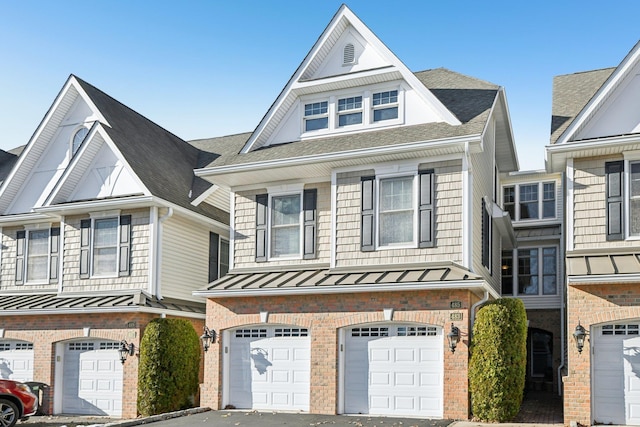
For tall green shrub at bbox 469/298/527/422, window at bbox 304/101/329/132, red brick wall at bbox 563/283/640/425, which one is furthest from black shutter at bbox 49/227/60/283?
red brick wall at bbox 563/283/640/425

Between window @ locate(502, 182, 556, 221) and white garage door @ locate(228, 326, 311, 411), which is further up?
window @ locate(502, 182, 556, 221)

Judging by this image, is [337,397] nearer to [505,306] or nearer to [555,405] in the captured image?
[505,306]

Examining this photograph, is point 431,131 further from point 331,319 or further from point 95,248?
point 95,248

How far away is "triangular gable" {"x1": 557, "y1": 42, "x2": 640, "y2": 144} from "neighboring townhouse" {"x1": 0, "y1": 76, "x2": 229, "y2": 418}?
465 inches

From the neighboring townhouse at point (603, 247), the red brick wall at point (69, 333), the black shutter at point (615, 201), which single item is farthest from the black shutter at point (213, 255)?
the black shutter at point (615, 201)

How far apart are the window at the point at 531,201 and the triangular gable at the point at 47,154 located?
15513 mm

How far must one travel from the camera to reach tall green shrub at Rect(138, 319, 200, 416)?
18984 millimetres

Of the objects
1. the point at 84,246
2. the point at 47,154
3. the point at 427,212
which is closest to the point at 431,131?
the point at 427,212

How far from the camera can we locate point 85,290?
21891 millimetres

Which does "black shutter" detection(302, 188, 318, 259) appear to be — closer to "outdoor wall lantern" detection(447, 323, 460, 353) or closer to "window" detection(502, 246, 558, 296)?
"outdoor wall lantern" detection(447, 323, 460, 353)

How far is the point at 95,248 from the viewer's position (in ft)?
72.3

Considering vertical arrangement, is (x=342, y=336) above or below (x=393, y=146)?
below

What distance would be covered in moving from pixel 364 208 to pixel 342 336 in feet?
10.9

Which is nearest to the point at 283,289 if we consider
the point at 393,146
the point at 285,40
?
the point at 393,146
